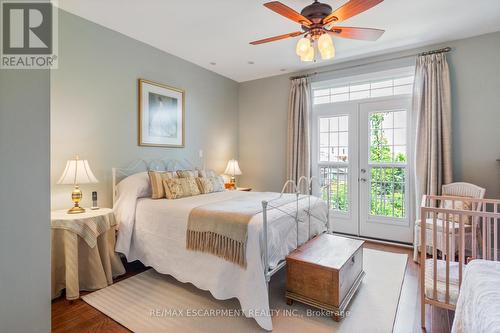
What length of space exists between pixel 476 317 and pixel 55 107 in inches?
140

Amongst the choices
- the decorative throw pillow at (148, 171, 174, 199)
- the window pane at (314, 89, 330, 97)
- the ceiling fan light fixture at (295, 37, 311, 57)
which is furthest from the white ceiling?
the decorative throw pillow at (148, 171, 174, 199)

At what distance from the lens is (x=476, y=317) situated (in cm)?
97

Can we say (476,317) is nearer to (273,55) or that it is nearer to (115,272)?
(115,272)

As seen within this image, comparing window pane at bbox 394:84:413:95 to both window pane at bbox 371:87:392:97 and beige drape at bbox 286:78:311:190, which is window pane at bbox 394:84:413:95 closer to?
window pane at bbox 371:87:392:97

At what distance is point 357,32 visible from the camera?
2402 mm

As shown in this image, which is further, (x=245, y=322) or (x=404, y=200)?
(x=404, y=200)

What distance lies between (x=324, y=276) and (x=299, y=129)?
293 cm

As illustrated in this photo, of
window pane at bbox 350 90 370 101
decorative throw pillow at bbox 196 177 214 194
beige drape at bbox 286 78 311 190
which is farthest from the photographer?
beige drape at bbox 286 78 311 190

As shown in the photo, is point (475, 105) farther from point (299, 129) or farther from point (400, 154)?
point (299, 129)

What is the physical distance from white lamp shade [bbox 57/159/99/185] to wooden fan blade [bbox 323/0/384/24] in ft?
8.86

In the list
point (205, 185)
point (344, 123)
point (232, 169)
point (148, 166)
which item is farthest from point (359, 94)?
point (148, 166)

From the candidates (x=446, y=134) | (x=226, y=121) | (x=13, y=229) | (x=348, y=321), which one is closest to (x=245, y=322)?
(x=348, y=321)

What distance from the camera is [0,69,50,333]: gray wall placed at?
1134mm

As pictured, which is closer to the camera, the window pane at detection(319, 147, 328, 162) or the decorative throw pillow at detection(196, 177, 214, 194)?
the decorative throw pillow at detection(196, 177, 214, 194)
